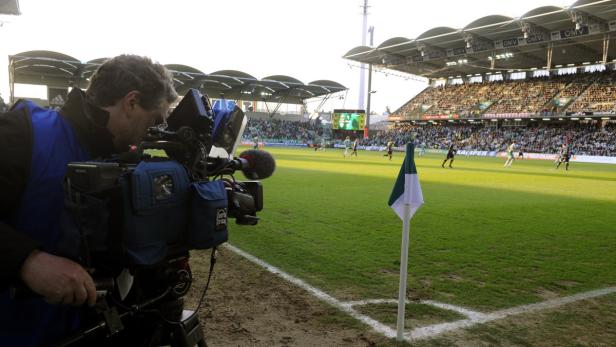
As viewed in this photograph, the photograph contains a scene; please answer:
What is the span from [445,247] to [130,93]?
19.3 feet

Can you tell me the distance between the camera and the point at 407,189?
3.68 metres

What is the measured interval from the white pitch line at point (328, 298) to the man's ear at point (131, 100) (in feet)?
9.38

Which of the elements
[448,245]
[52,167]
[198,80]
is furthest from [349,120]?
[52,167]

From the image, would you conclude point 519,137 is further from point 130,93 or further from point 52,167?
point 52,167

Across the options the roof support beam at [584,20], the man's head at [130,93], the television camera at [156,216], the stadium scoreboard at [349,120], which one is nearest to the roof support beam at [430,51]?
the stadium scoreboard at [349,120]

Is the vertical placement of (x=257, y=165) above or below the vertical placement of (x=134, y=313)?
above

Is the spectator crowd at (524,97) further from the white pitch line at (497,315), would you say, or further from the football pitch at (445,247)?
the white pitch line at (497,315)

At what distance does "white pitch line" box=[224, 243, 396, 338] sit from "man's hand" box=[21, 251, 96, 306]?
2859mm

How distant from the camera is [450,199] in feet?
38.4

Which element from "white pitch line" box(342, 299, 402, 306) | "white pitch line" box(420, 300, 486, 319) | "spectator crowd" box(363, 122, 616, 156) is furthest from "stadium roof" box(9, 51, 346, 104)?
"white pitch line" box(420, 300, 486, 319)

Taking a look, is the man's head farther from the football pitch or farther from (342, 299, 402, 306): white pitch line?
(342, 299, 402, 306): white pitch line

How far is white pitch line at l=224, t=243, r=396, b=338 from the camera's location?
3727 mm

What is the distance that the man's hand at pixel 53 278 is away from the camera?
1.25m

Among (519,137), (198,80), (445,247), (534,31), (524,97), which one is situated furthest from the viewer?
(524,97)
